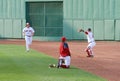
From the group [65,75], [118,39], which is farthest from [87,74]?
[118,39]

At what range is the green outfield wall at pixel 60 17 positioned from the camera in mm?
50000

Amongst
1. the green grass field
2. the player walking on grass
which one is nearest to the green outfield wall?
the green grass field

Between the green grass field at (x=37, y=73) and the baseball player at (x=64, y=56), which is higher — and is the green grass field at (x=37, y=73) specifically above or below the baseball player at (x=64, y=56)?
below

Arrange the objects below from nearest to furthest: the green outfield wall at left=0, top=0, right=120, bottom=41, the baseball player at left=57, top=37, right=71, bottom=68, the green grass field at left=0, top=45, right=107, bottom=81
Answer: the green grass field at left=0, top=45, right=107, bottom=81 < the baseball player at left=57, top=37, right=71, bottom=68 < the green outfield wall at left=0, top=0, right=120, bottom=41

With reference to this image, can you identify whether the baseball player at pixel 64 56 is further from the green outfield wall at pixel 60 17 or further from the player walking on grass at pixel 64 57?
the green outfield wall at pixel 60 17

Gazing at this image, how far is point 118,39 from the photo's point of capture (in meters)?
50.2

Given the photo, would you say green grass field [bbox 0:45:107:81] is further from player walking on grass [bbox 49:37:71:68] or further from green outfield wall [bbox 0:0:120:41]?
green outfield wall [bbox 0:0:120:41]

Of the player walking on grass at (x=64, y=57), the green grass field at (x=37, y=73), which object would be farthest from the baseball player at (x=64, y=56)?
the green grass field at (x=37, y=73)

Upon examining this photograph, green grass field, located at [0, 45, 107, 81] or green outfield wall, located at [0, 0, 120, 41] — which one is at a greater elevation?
green outfield wall, located at [0, 0, 120, 41]

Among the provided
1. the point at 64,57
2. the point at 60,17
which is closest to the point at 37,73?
the point at 64,57

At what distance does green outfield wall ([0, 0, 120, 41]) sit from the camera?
164 ft

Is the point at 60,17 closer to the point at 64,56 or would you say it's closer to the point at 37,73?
the point at 64,56

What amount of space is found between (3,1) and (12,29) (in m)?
3.42

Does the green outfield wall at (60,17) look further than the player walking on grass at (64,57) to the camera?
Yes
